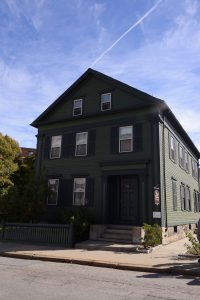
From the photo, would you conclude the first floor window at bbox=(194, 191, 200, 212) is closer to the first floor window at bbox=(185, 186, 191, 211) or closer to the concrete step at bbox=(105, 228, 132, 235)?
the first floor window at bbox=(185, 186, 191, 211)

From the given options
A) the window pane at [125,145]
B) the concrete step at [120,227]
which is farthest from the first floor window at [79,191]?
the window pane at [125,145]

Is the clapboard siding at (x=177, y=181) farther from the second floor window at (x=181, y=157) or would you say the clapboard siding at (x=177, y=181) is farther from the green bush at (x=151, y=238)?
the green bush at (x=151, y=238)

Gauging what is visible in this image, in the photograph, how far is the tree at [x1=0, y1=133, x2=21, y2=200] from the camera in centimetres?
2750

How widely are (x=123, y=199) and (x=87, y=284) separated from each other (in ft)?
31.4

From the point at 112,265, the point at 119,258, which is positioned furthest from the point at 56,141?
the point at 112,265

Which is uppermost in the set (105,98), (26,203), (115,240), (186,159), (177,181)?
(105,98)

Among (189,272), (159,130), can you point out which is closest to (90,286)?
(189,272)

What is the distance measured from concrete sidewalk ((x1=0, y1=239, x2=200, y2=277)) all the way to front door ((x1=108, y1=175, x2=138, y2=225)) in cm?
298

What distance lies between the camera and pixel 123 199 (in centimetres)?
1677

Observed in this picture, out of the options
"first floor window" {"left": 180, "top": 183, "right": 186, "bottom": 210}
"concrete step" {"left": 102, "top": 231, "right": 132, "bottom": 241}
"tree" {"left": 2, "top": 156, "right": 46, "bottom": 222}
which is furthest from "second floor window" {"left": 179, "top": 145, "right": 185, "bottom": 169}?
"tree" {"left": 2, "top": 156, "right": 46, "bottom": 222}

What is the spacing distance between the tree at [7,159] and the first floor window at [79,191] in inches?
428

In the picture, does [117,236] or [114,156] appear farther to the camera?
[114,156]

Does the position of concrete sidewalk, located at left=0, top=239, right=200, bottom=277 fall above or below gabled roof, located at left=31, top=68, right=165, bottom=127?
below

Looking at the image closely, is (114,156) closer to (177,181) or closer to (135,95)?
(135,95)
